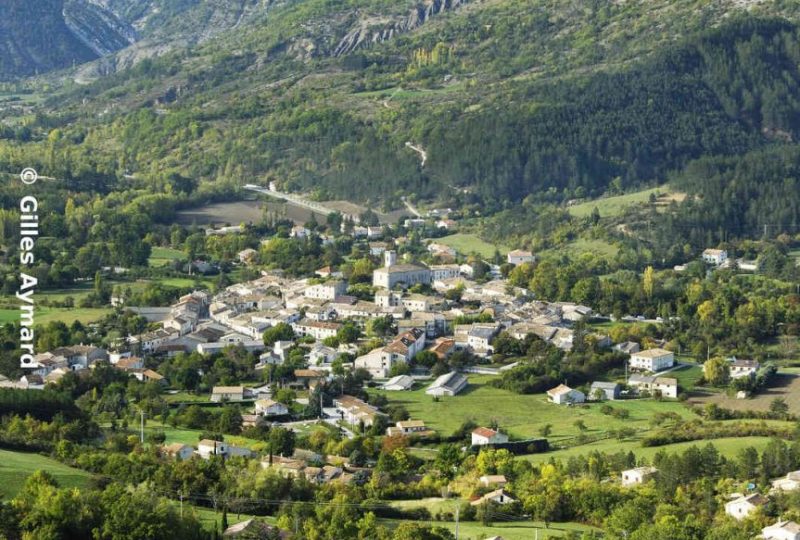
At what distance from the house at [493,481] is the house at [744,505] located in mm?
4297

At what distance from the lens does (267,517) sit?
2834cm

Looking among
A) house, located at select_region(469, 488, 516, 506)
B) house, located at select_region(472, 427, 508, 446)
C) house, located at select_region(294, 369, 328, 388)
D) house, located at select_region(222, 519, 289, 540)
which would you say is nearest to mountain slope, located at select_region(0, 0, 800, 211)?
house, located at select_region(294, 369, 328, 388)

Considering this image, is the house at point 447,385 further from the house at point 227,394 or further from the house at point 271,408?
the house at point 227,394

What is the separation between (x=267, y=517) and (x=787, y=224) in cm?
3912

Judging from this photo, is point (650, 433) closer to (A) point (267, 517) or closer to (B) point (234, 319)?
(A) point (267, 517)

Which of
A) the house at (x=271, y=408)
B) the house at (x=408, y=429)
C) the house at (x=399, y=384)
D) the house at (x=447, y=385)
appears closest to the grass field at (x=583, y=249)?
the house at (x=447, y=385)

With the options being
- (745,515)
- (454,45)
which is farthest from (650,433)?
(454,45)

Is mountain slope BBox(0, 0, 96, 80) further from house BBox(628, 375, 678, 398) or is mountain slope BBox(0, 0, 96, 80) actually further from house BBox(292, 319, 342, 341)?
house BBox(628, 375, 678, 398)

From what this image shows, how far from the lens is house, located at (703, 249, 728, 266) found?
57.6 meters

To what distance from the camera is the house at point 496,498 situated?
29.1m

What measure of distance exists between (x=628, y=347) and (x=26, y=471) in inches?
754

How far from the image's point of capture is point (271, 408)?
119 feet

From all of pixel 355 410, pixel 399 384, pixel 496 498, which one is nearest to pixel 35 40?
pixel 399 384

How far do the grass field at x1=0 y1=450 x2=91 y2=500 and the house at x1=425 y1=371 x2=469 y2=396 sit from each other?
11.3 m
